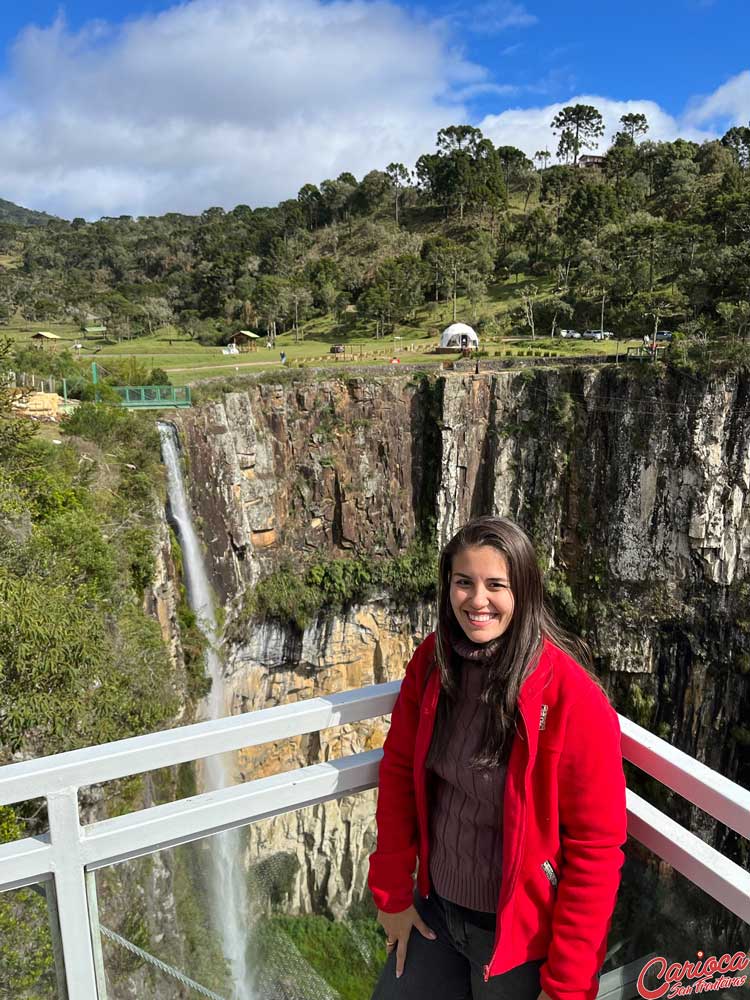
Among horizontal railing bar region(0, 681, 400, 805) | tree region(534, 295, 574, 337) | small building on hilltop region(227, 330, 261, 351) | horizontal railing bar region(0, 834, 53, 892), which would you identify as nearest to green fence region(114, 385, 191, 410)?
horizontal railing bar region(0, 681, 400, 805)

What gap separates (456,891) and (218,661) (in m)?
13.7

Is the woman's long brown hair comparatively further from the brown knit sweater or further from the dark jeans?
the dark jeans

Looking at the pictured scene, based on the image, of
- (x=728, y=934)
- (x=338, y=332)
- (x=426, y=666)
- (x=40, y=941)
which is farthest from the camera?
(x=338, y=332)

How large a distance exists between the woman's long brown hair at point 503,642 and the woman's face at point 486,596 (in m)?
0.02

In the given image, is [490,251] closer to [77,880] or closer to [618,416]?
[618,416]

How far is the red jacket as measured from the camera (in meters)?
1.61

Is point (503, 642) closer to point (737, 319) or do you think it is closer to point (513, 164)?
point (737, 319)

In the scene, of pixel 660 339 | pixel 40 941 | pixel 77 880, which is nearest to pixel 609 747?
pixel 77 880

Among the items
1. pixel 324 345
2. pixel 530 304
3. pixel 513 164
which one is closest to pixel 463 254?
pixel 530 304

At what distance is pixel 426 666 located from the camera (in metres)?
1.88

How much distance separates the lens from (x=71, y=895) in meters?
1.62

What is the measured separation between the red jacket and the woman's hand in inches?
9.5

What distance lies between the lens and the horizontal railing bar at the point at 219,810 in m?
1.63

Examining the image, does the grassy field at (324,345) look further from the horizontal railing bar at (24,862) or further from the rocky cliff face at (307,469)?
the horizontal railing bar at (24,862)
